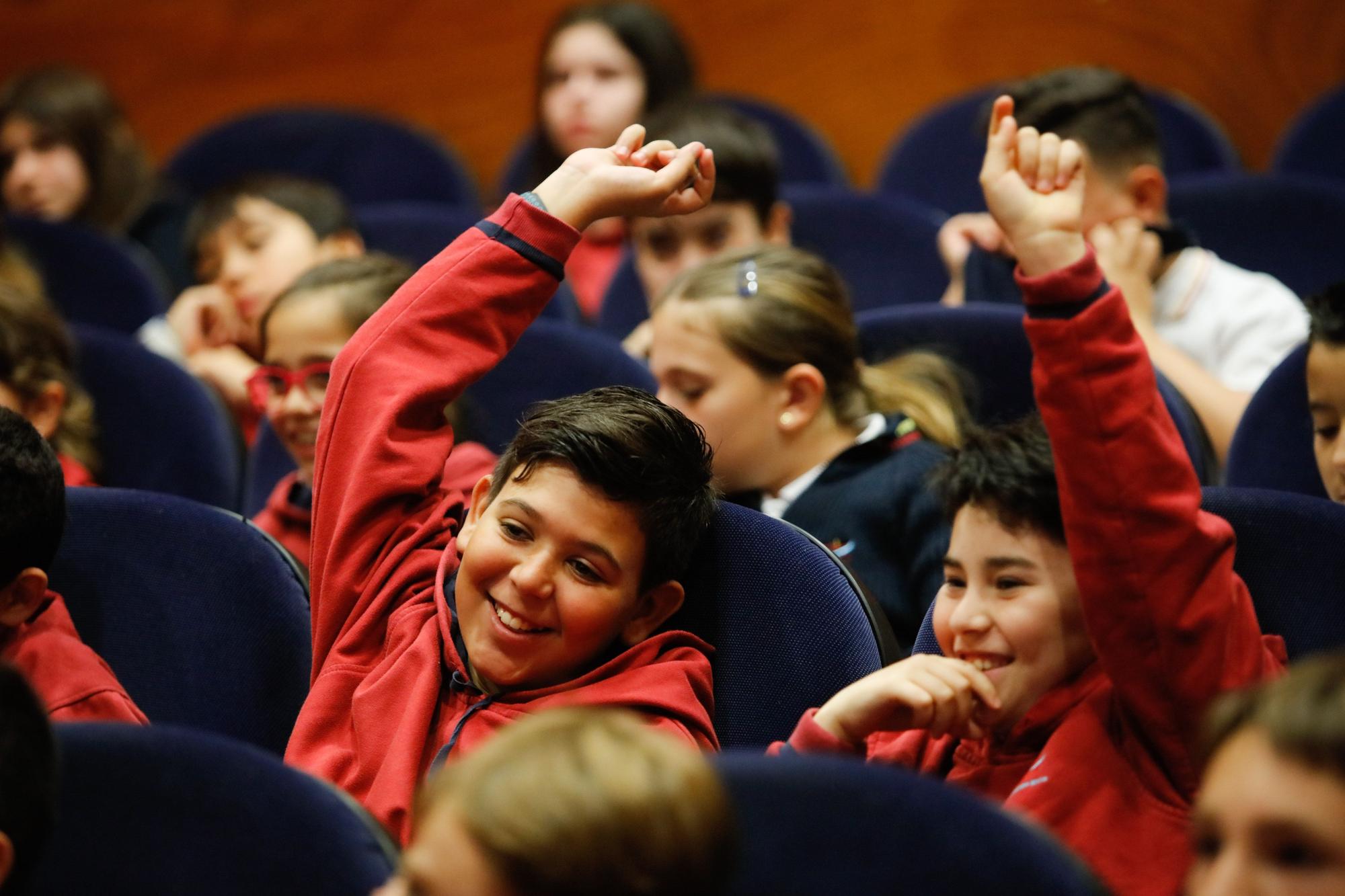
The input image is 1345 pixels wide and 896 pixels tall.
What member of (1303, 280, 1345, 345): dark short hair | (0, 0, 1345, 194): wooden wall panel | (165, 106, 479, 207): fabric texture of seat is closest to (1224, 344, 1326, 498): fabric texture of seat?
(1303, 280, 1345, 345): dark short hair

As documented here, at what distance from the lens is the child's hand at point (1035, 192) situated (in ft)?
4.70

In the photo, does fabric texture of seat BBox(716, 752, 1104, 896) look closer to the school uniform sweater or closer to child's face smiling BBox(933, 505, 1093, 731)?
child's face smiling BBox(933, 505, 1093, 731)

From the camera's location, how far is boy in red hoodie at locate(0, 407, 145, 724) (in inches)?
65.6

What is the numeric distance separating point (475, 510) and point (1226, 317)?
146cm

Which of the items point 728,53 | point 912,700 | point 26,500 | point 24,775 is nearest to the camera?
point 24,775

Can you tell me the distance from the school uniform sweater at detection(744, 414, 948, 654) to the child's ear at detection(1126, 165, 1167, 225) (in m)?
0.84

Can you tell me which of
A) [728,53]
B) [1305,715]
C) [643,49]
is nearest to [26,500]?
[1305,715]

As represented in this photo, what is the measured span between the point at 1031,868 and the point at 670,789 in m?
0.26

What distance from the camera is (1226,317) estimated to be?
8.46 feet

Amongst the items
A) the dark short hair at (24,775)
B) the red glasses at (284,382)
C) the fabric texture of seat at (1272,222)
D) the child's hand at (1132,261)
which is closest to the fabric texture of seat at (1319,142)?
the fabric texture of seat at (1272,222)

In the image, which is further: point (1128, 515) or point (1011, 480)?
point (1011, 480)

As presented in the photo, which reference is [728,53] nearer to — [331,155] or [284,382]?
[331,155]

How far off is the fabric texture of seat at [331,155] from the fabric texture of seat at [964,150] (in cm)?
119

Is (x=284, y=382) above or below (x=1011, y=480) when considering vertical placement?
below
